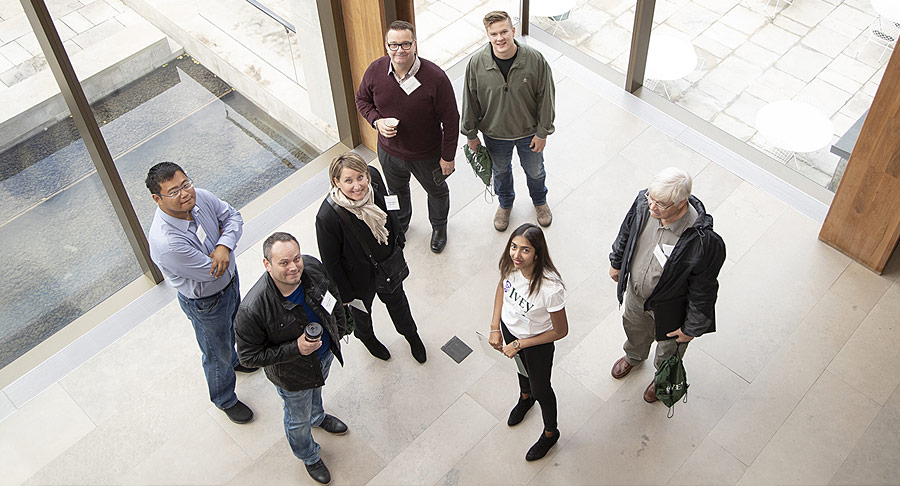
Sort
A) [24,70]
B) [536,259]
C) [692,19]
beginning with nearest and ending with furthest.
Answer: [536,259] < [24,70] < [692,19]

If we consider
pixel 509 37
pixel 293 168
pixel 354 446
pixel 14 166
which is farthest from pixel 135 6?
pixel 354 446

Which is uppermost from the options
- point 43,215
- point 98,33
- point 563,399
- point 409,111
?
point 98,33

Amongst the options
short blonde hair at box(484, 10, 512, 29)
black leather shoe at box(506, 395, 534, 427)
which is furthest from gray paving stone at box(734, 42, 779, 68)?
black leather shoe at box(506, 395, 534, 427)

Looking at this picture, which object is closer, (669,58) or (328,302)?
(328,302)

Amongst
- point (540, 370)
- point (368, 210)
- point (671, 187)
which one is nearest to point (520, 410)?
point (540, 370)

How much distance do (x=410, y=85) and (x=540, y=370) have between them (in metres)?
1.83

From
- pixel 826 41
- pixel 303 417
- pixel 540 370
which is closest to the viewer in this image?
pixel 540 370

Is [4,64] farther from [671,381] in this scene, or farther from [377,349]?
[671,381]

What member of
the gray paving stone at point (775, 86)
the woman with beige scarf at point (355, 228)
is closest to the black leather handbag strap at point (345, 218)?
the woman with beige scarf at point (355, 228)

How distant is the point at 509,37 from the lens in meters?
4.58

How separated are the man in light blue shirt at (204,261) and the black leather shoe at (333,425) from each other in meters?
0.47

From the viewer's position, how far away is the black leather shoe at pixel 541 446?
432cm

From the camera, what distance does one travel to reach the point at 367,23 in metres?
5.50

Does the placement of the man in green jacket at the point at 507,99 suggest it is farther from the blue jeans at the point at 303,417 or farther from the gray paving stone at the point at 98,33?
the gray paving stone at the point at 98,33
